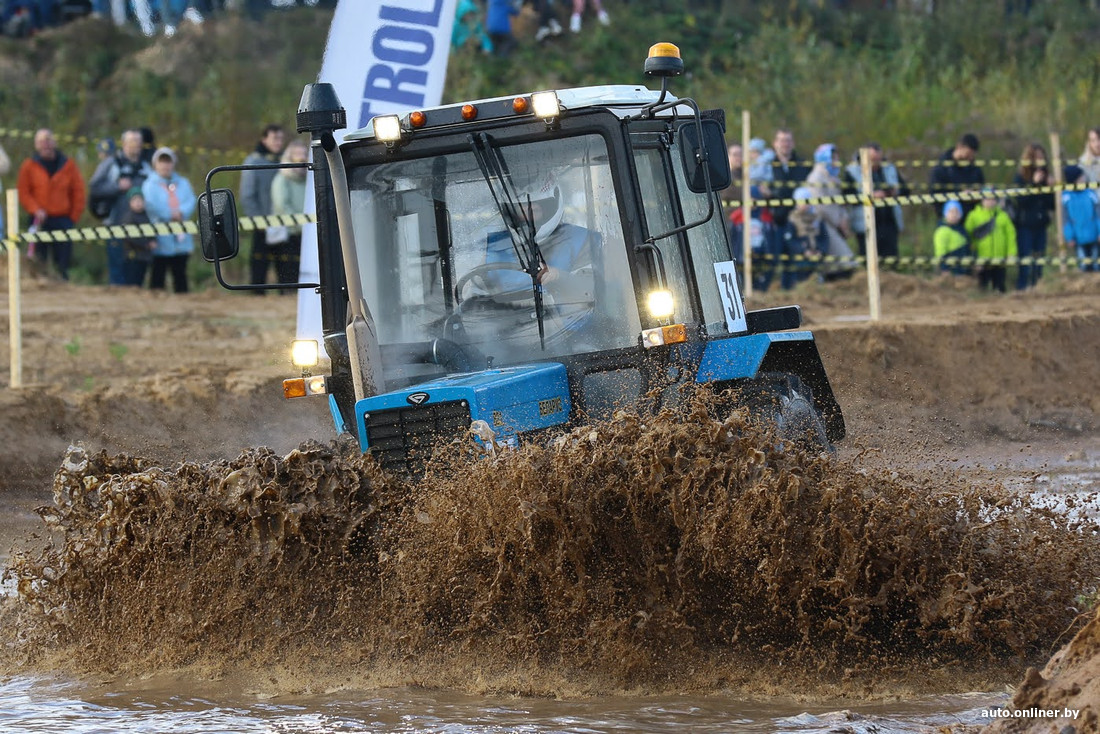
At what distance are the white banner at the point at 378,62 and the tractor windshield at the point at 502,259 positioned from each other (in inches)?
178

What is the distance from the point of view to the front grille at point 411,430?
5.53 m

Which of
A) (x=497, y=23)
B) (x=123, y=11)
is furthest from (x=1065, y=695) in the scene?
(x=123, y=11)

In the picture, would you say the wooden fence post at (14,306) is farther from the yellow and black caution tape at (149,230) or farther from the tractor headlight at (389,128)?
the tractor headlight at (389,128)

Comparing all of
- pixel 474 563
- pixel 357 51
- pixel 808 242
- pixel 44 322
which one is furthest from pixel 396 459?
pixel 808 242

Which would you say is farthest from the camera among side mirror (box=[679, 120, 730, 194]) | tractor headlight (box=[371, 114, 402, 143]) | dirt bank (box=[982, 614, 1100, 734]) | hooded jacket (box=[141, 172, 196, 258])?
hooded jacket (box=[141, 172, 196, 258])

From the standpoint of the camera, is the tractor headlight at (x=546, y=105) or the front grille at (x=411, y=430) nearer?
the front grille at (x=411, y=430)

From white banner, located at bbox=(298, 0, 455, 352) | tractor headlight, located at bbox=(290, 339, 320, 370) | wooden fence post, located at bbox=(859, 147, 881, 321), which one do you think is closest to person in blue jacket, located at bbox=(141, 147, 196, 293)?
white banner, located at bbox=(298, 0, 455, 352)

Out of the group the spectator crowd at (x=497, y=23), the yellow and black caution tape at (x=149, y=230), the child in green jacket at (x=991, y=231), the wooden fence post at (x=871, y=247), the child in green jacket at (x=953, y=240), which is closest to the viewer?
the yellow and black caution tape at (x=149, y=230)

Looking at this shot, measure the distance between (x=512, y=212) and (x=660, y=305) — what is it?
0.74 metres

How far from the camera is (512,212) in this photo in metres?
6.04

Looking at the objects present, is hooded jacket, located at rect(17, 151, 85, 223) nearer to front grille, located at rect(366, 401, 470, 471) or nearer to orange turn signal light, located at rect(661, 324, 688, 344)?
front grille, located at rect(366, 401, 470, 471)

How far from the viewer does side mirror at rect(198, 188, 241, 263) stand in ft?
19.3

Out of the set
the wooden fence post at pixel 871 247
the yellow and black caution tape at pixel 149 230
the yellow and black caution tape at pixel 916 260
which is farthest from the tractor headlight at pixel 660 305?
the yellow and black caution tape at pixel 916 260

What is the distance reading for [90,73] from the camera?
945 inches
